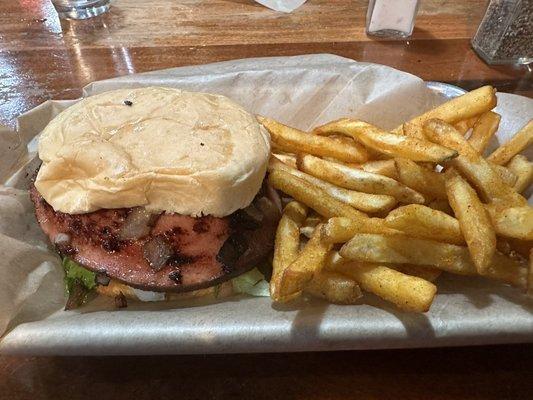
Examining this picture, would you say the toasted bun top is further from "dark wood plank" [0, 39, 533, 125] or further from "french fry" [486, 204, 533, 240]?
"dark wood plank" [0, 39, 533, 125]

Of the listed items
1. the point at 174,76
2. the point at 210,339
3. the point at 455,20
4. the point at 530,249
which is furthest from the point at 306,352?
the point at 455,20

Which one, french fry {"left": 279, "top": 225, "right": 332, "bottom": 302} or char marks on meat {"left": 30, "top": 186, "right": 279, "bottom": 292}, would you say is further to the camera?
char marks on meat {"left": 30, "top": 186, "right": 279, "bottom": 292}

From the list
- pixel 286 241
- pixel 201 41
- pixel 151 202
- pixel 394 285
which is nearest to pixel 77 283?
pixel 151 202

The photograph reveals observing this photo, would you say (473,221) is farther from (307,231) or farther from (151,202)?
(151,202)

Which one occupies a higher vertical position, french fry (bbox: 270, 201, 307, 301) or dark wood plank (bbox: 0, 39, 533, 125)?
french fry (bbox: 270, 201, 307, 301)

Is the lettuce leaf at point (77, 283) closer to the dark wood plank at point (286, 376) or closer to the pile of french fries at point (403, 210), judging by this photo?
the dark wood plank at point (286, 376)

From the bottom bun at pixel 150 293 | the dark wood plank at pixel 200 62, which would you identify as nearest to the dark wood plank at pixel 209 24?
the dark wood plank at pixel 200 62

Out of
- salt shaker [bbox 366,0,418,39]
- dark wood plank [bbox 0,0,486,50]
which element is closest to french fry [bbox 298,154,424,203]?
dark wood plank [bbox 0,0,486,50]
